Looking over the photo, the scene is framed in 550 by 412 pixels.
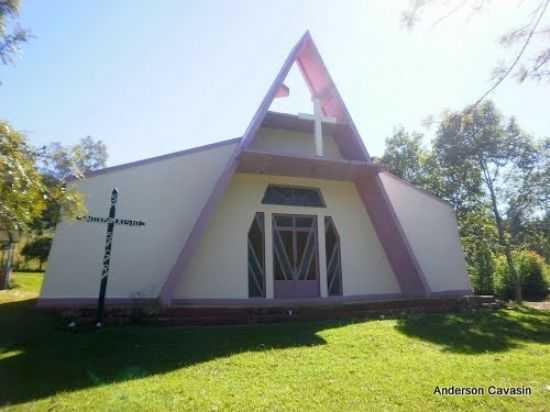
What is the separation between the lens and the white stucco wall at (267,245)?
9.62 m

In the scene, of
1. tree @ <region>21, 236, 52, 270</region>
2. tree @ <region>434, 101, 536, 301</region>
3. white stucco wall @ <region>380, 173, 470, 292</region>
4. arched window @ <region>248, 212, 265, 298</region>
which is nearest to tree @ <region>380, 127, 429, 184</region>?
tree @ <region>434, 101, 536, 301</region>

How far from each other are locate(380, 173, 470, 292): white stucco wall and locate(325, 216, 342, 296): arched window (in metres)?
2.81

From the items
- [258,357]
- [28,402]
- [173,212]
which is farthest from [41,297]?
[258,357]

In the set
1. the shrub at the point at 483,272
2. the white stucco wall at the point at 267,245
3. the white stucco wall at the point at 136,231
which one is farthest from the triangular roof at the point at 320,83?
the shrub at the point at 483,272

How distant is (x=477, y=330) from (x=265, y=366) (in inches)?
226

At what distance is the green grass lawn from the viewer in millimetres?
3762

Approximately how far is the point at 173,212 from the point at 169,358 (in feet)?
17.1

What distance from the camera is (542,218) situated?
61.6 feet

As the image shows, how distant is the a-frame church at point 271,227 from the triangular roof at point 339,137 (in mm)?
37

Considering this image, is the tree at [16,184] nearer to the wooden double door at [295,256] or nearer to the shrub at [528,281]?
the wooden double door at [295,256]

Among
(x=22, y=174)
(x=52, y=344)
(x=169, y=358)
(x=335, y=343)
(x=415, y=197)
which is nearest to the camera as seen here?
(x=22, y=174)

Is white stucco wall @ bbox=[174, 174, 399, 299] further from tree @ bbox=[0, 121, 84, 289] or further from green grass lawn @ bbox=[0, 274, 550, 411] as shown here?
tree @ bbox=[0, 121, 84, 289]

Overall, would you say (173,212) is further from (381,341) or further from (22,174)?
(22,174)

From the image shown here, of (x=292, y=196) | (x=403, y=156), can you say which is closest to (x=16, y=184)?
(x=292, y=196)
